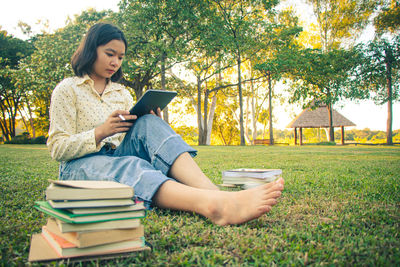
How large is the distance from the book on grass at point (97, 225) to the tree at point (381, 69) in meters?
23.8

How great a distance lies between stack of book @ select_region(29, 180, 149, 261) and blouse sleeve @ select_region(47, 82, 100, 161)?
29.3 inches

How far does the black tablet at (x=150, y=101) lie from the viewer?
73.6 inches

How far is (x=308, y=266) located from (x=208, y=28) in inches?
652

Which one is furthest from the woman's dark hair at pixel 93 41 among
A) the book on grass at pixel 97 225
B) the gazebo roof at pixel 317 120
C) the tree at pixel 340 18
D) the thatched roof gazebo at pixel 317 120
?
the gazebo roof at pixel 317 120

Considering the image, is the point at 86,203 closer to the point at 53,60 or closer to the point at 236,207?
the point at 236,207

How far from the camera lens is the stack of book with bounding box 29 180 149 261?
1023mm

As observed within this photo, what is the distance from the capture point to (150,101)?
1.98 m

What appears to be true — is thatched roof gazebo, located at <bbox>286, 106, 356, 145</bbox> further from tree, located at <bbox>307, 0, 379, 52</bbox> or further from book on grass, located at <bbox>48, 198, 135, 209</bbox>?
book on grass, located at <bbox>48, 198, 135, 209</bbox>

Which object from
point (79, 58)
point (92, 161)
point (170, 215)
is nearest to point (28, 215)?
point (92, 161)

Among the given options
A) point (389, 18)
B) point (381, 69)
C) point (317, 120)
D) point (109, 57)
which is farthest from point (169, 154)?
point (317, 120)

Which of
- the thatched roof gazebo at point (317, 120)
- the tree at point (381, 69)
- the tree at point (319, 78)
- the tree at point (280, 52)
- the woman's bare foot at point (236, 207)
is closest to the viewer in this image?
the woman's bare foot at point (236, 207)

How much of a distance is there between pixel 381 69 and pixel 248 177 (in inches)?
935

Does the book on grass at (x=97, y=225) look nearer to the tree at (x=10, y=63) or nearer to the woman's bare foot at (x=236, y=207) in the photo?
the woman's bare foot at (x=236, y=207)

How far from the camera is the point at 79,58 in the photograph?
86.4 inches
